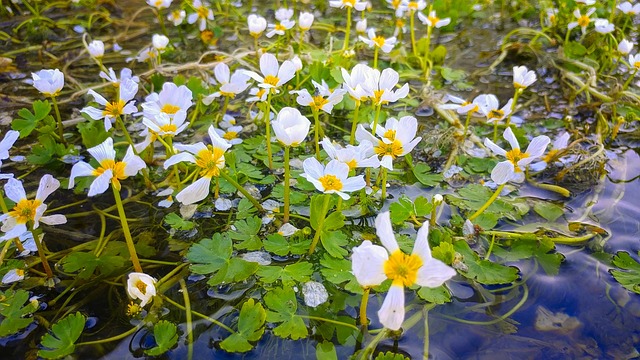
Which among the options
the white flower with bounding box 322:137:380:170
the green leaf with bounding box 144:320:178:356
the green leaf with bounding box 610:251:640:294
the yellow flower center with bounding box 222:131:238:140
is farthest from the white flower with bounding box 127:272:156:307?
the green leaf with bounding box 610:251:640:294

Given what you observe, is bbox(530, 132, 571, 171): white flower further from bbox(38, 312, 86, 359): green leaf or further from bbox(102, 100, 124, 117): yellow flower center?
bbox(38, 312, 86, 359): green leaf

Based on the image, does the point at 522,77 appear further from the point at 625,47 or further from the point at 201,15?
the point at 201,15

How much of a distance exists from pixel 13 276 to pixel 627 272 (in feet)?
7.19

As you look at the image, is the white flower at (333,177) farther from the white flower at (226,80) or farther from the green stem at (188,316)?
the white flower at (226,80)

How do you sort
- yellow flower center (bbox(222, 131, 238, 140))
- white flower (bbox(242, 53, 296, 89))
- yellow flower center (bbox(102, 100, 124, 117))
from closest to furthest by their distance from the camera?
yellow flower center (bbox(102, 100, 124, 117)), white flower (bbox(242, 53, 296, 89)), yellow flower center (bbox(222, 131, 238, 140))

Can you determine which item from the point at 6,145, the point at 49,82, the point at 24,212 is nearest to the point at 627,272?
the point at 24,212

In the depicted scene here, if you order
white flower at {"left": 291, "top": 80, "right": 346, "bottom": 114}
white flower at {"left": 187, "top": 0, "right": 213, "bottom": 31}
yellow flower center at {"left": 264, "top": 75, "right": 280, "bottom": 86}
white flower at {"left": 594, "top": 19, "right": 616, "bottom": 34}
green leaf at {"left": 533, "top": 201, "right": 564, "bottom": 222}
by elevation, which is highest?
yellow flower center at {"left": 264, "top": 75, "right": 280, "bottom": 86}

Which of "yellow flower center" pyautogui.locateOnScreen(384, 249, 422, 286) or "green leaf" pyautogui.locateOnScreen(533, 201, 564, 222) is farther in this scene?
"green leaf" pyautogui.locateOnScreen(533, 201, 564, 222)

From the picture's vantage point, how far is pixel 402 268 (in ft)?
4.07

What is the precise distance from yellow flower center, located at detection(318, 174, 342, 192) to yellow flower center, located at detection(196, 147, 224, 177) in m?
0.36

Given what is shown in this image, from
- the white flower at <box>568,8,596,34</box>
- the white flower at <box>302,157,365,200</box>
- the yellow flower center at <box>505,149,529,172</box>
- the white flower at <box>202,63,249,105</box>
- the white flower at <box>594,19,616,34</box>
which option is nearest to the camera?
the white flower at <box>302,157,365,200</box>

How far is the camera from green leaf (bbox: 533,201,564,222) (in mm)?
1983

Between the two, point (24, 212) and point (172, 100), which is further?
point (172, 100)

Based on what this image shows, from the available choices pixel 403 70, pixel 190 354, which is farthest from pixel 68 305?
pixel 403 70
